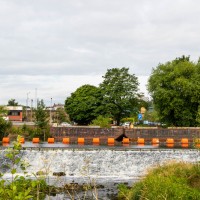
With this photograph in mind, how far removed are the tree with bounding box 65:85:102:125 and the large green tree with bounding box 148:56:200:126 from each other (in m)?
17.7

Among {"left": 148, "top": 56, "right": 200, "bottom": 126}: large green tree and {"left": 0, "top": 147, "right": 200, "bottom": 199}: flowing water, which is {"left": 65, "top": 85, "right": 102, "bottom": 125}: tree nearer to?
{"left": 148, "top": 56, "right": 200, "bottom": 126}: large green tree

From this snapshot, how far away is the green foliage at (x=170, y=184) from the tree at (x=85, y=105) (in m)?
52.5

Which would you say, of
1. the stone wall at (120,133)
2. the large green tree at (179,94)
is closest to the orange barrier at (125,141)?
the stone wall at (120,133)

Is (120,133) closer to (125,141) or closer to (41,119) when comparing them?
(125,141)

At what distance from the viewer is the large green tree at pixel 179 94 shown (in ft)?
169

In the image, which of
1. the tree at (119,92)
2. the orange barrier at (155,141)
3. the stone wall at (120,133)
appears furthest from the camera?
the tree at (119,92)

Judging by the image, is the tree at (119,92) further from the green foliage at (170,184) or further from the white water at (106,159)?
the green foliage at (170,184)

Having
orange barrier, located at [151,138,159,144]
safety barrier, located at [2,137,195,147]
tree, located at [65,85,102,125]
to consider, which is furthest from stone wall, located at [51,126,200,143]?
tree, located at [65,85,102,125]

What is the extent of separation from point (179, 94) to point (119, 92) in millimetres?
18546

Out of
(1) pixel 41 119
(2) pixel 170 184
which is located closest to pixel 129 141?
(1) pixel 41 119

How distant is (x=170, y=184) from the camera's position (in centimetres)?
1446

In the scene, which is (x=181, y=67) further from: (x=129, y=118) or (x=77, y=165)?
(x=77, y=165)

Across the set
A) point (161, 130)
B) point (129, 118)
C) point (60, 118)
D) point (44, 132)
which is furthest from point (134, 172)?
point (60, 118)

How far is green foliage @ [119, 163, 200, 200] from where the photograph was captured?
13209 millimetres
